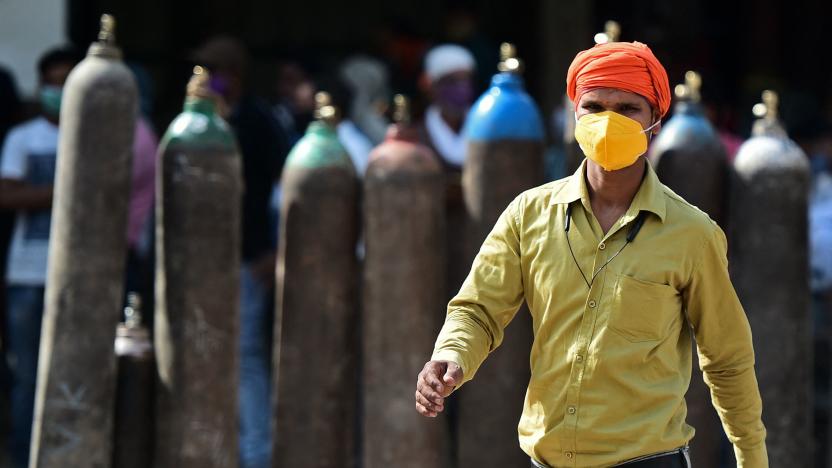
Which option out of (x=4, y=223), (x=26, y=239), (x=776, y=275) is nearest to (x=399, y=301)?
(x=776, y=275)

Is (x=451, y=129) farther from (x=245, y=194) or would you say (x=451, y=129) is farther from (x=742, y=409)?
(x=742, y=409)

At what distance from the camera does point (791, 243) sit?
6289 mm

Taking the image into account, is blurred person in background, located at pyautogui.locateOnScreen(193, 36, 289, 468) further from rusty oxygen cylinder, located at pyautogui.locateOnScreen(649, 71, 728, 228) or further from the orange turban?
the orange turban

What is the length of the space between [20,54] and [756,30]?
4.97 meters

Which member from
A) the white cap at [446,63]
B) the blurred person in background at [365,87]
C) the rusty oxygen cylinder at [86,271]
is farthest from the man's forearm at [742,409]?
the blurred person in background at [365,87]

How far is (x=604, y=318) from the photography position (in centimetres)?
396

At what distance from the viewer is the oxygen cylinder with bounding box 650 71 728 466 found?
6.25m

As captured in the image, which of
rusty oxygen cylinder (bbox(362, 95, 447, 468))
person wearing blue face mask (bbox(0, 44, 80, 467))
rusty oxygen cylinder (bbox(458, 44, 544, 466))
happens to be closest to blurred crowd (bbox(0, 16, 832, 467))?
person wearing blue face mask (bbox(0, 44, 80, 467))

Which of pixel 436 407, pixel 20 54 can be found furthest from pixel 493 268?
pixel 20 54

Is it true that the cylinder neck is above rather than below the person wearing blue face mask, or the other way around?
above

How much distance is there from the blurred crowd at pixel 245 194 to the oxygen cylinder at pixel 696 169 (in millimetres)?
449

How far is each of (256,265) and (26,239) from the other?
1041 mm

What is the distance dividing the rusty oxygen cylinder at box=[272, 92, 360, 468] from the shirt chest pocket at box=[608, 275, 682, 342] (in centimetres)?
252

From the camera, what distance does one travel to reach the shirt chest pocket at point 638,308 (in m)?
3.94
